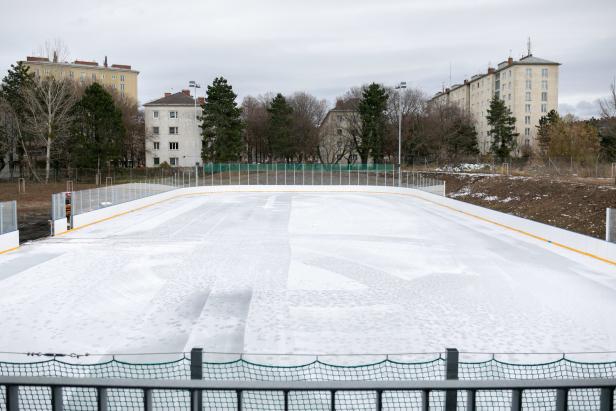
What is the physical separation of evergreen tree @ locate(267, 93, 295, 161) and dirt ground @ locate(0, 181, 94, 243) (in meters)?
27.7

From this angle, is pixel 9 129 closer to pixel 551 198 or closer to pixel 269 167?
pixel 269 167

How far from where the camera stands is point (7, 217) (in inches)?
648

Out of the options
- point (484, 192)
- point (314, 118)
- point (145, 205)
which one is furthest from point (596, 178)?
point (314, 118)

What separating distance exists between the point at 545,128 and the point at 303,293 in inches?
2258

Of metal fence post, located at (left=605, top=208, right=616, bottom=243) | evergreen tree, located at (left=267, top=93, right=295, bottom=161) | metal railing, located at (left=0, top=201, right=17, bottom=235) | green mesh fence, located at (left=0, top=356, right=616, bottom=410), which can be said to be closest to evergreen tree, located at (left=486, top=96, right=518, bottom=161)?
evergreen tree, located at (left=267, top=93, right=295, bottom=161)

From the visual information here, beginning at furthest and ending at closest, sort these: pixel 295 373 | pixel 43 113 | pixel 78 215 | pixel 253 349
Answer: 1. pixel 43 113
2. pixel 78 215
3. pixel 253 349
4. pixel 295 373

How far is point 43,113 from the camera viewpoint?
50.6m

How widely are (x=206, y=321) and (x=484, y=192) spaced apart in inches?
1171

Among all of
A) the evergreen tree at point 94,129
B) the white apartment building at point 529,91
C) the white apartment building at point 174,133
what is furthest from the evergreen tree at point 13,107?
the white apartment building at point 529,91

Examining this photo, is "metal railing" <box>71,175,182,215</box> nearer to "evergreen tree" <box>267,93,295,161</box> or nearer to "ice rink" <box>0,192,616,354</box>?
"ice rink" <box>0,192,616,354</box>

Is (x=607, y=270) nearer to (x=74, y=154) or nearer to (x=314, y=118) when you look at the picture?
(x=74, y=154)

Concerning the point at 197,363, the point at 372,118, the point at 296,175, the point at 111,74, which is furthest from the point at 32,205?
the point at 111,74

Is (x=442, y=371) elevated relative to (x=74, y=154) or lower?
lower

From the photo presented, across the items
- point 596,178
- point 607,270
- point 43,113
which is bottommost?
point 607,270
